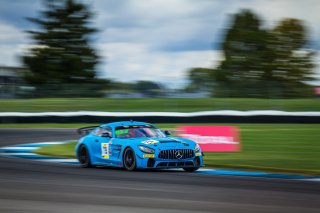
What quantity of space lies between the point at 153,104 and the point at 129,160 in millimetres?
16510

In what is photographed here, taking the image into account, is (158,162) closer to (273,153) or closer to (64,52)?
(273,153)

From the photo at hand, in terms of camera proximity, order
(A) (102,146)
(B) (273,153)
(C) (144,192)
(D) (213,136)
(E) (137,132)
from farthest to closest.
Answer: (B) (273,153)
(D) (213,136)
(A) (102,146)
(E) (137,132)
(C) (144,192)

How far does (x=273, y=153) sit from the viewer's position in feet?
54.2

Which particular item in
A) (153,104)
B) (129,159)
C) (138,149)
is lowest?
(129,159)

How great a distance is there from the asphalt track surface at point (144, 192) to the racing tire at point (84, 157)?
3.58ft

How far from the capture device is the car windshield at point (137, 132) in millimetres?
14089

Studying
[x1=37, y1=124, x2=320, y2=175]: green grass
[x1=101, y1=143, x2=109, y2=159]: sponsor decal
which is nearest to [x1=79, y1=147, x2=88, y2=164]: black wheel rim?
[x1=101, y1=143, x2=109, y2=159]: sponsor decal

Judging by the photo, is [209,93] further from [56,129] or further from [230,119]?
[56,129]

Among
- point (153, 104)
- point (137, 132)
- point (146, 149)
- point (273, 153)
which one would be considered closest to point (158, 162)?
point (146, 149)

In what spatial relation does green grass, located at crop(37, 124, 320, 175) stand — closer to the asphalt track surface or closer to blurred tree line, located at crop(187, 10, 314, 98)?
the asphalt track surface

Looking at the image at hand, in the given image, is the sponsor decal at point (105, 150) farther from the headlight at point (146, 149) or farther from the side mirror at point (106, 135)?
the headlight at point (146, 149)

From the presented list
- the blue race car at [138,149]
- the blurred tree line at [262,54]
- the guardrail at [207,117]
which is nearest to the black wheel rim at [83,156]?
the blue race car at [138,149]

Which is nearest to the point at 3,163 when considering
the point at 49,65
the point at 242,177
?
the point at 242,177

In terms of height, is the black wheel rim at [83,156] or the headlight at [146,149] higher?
the headlight at [146,149]
